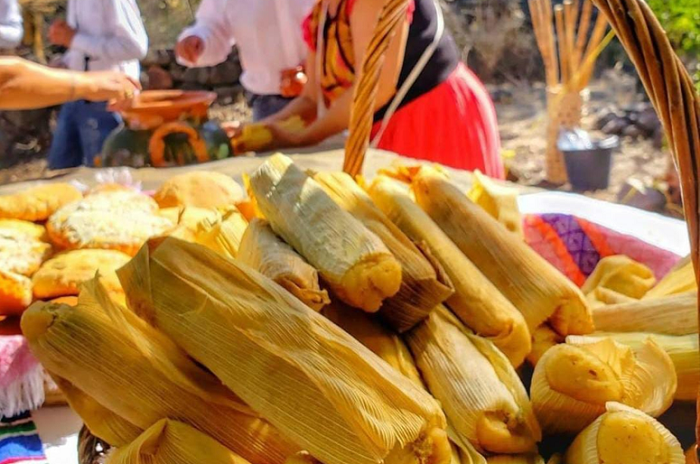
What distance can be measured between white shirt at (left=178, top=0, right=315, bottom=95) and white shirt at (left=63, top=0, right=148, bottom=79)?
1.01 feet

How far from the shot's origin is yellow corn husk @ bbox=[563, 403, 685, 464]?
0.50m

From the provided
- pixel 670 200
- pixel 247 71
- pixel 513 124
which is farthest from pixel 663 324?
pixel 513 124

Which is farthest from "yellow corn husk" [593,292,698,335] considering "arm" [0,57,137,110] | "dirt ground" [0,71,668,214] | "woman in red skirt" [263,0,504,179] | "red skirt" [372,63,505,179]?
"dirt ground" [0,71,668,214]

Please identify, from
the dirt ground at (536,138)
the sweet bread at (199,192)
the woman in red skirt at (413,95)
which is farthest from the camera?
the dirt ground at (536,138)

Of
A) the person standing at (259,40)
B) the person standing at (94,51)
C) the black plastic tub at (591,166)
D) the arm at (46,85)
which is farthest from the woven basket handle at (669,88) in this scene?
the black plastic tub at (591,166)

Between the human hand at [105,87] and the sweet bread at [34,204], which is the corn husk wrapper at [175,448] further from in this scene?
the human hand at [105,87]

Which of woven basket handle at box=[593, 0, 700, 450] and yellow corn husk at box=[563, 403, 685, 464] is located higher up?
woven basket handle at box=[593, 0, 700, 450]

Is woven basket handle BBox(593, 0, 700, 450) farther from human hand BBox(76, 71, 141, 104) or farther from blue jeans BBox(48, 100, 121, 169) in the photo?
blue jeans BBox(48, 100, 121, 169)

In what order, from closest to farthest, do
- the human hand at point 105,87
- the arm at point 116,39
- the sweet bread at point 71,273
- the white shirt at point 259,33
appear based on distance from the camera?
the sweet bread at point 71,273, the human hand at point 105,87, the white shirt at point 259,33, the arm at point 116,39

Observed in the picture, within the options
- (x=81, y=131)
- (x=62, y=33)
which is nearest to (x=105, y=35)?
(x=62, y=33)

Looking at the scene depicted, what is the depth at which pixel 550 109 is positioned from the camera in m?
3.86

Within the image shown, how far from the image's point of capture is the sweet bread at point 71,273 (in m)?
0.79

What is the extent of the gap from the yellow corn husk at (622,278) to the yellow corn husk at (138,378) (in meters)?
0.48

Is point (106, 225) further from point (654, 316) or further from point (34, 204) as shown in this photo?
point (654, 316)
